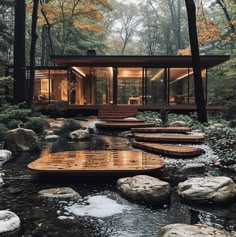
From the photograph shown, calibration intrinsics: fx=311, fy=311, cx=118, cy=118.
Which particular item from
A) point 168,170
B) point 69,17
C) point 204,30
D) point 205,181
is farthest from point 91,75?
point 205,181

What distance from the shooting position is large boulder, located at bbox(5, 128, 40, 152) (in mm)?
7859

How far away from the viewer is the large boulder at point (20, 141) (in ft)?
25.8

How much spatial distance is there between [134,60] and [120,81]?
7.63ft

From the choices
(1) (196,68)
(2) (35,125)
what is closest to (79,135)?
(2) (35,125)

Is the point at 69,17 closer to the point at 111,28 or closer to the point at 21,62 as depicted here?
the point at 21,62

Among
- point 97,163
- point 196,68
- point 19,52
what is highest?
point 19,52

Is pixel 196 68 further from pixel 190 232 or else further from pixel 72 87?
pixel 190 232

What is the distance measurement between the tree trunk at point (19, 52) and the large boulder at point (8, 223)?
34.8ft

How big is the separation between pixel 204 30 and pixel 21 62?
9.29m

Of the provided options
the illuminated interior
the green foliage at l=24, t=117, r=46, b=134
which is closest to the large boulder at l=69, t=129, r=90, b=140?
the green foliage at l=24, t=117, r=46, b=134

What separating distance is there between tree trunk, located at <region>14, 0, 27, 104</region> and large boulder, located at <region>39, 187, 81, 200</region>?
31.7 ft

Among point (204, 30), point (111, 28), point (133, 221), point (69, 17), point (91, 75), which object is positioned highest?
point (111, 28)

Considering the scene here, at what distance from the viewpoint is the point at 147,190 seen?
4.23 meters

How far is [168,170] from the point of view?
5.82 metres
